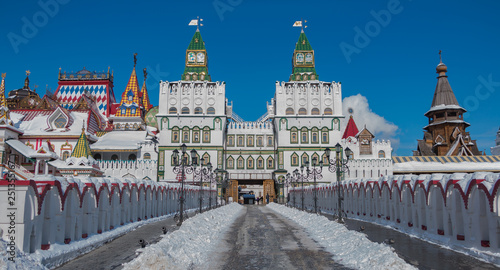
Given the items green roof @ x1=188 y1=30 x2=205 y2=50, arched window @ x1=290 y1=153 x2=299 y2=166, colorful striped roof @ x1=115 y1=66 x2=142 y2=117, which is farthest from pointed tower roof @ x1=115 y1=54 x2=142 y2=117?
arched window @ x1=290 y1=153 x2=299 y2=166

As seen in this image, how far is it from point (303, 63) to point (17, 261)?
191 ft

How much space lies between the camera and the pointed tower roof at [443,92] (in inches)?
2665

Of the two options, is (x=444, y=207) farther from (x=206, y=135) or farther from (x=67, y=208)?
(x=206, y=135)

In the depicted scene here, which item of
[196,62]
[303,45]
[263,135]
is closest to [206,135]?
[263,135]

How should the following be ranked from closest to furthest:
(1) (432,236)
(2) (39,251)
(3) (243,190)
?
(2) (39,251) → (1) (432,236) → (3) (243,190)

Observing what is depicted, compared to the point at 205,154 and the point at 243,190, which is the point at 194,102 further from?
the point at 243,190

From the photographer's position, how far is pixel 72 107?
70.8m

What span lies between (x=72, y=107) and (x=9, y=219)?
66.5m

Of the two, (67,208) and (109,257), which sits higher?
(67,208)

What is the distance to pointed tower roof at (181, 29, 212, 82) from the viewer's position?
61.8 m

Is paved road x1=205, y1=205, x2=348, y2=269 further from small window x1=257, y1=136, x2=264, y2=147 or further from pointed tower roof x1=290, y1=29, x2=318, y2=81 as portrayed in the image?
pointed tower roof x1=290, y1=29, x2=318, y2=81

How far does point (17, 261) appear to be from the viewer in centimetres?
798

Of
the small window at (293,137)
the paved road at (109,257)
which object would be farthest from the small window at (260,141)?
the paved road at (109,257)

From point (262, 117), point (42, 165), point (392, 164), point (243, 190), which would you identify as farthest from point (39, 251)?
point (243, 190)
